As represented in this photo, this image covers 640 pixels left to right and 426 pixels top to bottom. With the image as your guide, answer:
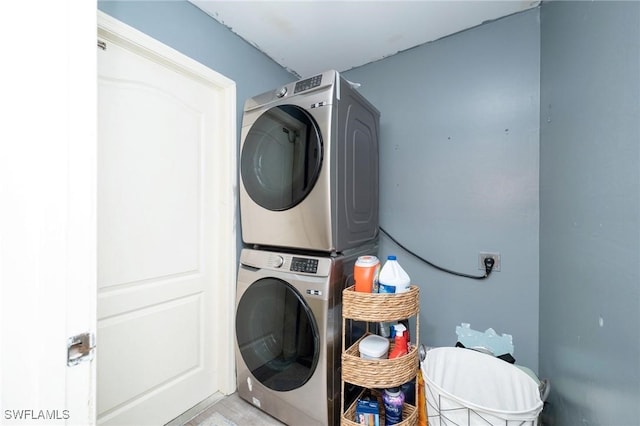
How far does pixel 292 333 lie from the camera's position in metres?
1.37

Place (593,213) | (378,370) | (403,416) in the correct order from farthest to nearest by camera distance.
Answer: (403,416), (378,370), (593,213)

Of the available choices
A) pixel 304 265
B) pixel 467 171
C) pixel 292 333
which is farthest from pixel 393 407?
pixel 467 171

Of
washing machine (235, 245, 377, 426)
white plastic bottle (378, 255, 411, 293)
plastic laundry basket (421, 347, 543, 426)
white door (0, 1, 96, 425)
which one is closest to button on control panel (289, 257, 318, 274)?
washing machine (235, 245, 377, 426)

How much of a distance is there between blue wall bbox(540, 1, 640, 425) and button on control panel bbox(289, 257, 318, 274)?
1.03 m

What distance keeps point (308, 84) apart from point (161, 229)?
3.63 feet

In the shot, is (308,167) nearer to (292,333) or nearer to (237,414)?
(292,333)

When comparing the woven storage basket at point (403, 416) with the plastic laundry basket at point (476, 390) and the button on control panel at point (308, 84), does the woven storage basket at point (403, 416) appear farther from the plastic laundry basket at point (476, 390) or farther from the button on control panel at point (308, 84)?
the button on control panel at point (308, 84)

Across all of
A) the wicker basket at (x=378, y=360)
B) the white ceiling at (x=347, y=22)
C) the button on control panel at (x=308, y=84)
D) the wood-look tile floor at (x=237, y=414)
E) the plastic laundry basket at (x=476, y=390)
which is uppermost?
the white ceiling at (x=347, y=22)

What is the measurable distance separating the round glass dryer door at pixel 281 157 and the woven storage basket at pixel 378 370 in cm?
80

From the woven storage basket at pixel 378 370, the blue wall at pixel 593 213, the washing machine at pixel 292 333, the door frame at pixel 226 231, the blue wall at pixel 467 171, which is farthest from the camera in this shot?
the door frame at pixel 226 231

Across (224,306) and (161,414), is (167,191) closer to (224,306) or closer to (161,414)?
(224,306)

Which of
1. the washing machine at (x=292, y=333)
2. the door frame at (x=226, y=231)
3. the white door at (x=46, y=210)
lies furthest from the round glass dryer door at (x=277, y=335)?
the white door at (x=46, y=210)

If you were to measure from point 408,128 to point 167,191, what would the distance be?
1.64 metres

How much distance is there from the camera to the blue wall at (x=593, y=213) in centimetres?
68
